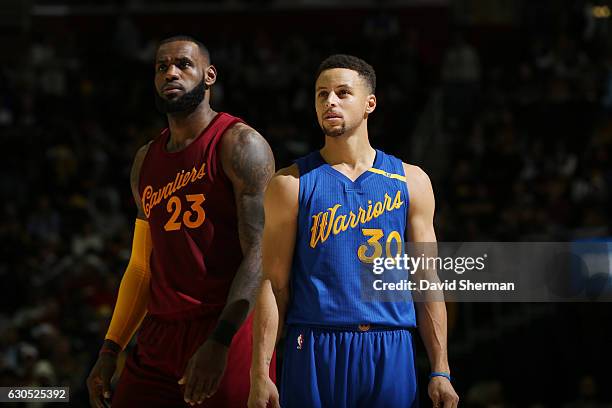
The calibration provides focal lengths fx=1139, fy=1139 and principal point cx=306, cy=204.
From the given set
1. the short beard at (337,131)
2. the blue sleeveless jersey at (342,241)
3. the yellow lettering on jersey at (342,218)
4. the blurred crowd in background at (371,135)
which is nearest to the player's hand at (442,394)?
the blue sleeveless jersey at (342,241)

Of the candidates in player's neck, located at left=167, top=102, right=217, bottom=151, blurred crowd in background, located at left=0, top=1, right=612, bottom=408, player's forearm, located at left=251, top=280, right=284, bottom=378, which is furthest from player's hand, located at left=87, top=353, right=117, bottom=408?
blurred crowd in background, located at left=0, top=1, right=612, bottom=408

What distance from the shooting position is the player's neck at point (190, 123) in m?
5.44

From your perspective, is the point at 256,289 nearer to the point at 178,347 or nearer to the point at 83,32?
the point at 178,347

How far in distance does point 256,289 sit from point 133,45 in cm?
1354

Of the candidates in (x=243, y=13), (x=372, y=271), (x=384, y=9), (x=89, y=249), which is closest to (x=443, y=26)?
(x=384, y=9)

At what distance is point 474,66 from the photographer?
16.0 metres

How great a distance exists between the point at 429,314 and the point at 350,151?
2.70 ft

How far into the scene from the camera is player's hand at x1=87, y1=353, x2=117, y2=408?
543 centimetres

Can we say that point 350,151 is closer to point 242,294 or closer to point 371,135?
point 242,294

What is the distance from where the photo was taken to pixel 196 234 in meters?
5.27

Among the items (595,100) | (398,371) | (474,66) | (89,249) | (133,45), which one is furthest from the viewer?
(133,45)

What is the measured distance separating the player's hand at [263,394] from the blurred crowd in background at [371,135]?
443 centimetres

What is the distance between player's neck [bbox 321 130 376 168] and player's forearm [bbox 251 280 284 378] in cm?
68

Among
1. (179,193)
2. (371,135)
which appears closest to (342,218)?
(179,193)
